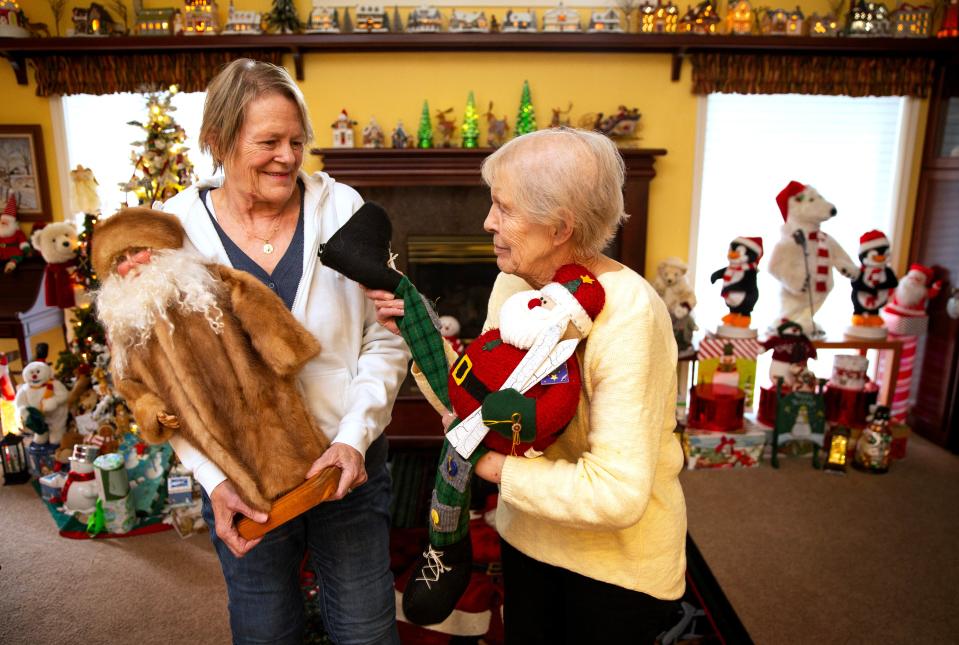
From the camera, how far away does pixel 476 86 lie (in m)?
3.37

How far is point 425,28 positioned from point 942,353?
3085mm

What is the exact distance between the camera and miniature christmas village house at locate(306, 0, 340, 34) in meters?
3.17

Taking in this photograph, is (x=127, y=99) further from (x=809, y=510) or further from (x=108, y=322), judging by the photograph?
(x=809, y=510)

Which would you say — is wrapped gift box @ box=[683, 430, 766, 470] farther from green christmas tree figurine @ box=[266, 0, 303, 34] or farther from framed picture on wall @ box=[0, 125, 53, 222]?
framed picture on wall @ box=[0, 125, 53, 222]

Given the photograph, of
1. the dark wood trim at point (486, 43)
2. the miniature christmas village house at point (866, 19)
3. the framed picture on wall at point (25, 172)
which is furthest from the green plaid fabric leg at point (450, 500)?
the framed picture on wall at point (25, 172)

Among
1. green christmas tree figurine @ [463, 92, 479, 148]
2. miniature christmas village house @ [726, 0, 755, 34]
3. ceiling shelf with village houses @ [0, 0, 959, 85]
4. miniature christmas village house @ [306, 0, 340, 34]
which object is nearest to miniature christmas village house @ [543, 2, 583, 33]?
ceiling shelf with village houses @ [0, 0, 959, 85]

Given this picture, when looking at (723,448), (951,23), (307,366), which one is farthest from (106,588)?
(951,23)

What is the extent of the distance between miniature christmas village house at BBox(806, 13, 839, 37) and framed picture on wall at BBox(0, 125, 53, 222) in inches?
160

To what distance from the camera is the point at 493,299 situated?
122 centimetres

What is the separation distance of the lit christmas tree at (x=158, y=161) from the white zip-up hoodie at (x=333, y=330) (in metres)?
1.55

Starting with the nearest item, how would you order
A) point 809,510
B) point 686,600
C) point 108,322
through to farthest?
point 108,322, point 686,600, point 809,510

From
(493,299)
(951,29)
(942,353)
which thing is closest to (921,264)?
(942,353)

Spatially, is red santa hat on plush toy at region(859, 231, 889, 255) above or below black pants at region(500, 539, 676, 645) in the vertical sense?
above

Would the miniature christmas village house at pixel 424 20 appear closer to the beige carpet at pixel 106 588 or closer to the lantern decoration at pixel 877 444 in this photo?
the beige carpet at pixel 106 588
